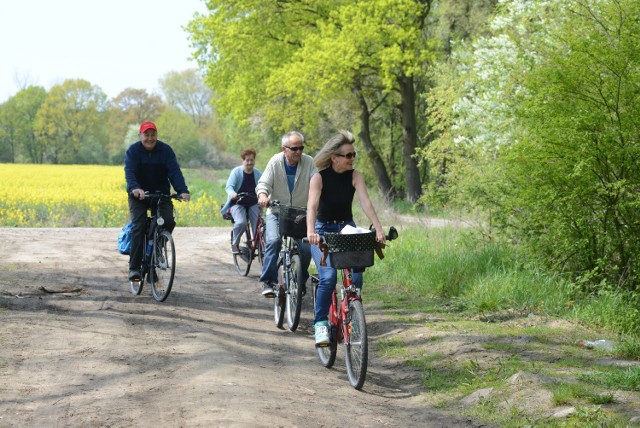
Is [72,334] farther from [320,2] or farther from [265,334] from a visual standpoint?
[320,2]

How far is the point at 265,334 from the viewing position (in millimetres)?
8789

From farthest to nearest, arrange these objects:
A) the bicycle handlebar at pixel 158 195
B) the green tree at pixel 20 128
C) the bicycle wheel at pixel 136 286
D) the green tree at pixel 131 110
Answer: the green tree at pixel 131 110 → the green tree at pixel 20 128 → the bicycle wheel at pixel 136 286 → the bicycle handlebar at pixel 158 195

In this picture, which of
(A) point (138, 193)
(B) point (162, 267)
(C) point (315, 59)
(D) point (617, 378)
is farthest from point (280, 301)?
(C) point (315, 59)

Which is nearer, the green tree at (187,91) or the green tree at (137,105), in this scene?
the green tree at (137,105)

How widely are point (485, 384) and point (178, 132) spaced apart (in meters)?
87.1

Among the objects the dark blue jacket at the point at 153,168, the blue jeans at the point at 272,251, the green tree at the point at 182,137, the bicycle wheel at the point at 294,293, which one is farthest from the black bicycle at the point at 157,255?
the green tree at the point at 182,137

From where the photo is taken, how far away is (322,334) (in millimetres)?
7234

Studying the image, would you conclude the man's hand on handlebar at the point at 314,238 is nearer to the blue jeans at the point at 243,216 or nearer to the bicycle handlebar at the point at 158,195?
the bicycle handlebar at the point at 158,195

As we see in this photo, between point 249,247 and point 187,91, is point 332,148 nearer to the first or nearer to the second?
point 249,247

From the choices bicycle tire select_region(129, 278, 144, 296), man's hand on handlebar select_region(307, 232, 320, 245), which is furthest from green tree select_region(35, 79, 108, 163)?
man's hand on handlebar select_region(307, 232, 320, 245)

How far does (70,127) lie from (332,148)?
297 ft

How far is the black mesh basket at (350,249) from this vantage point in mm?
6719

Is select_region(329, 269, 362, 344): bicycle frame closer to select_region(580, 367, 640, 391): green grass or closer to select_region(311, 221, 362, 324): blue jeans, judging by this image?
select_region(311, 221, 362, 324): blue jeans

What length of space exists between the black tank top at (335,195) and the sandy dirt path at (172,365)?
1.37m
